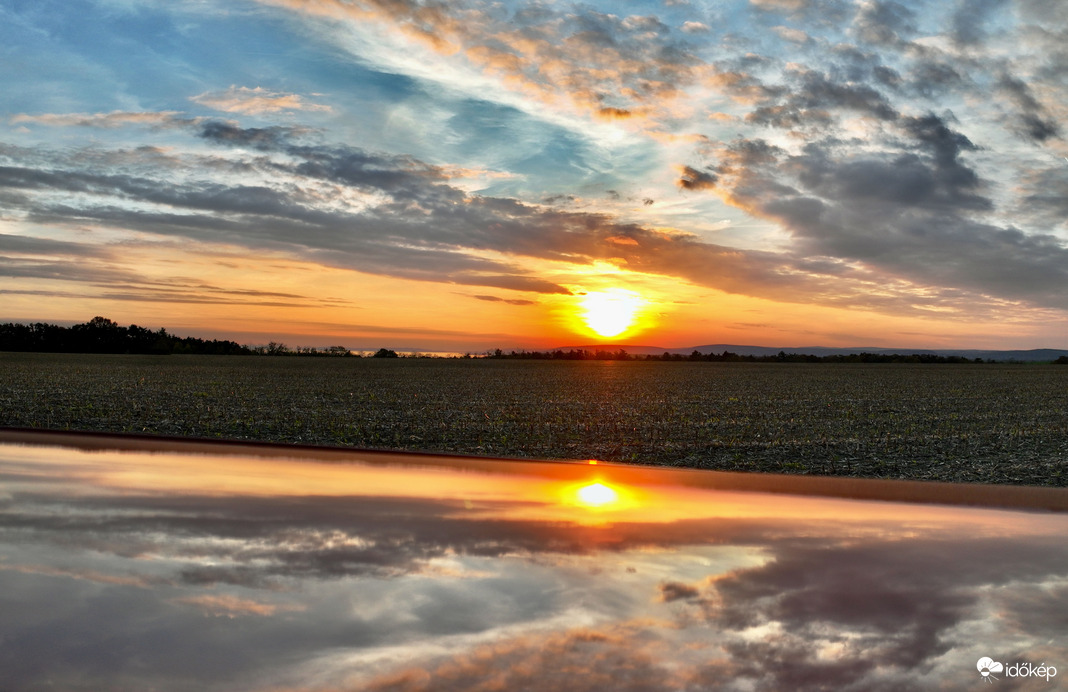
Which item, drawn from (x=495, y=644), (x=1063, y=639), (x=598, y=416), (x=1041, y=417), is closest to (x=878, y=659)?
(x=1063, y=639)

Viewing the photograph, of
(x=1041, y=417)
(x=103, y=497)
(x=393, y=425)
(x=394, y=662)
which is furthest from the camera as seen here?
(x=1041, y=417)

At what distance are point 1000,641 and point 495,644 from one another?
361 centimetres

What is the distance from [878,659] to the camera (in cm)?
501

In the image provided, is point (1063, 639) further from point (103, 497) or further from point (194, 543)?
point (103, 497)

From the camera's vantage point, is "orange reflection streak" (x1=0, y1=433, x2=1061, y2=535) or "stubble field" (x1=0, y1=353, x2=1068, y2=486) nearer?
"orange reflection streak" (x1=0, y1=433, x2=1061, y2=535)

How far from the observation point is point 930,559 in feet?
24.6

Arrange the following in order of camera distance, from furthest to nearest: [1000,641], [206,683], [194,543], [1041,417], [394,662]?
[1041,417]
[194,543]
[1000,641]
[394,662]
[206,683]

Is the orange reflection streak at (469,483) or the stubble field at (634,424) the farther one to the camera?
the stubble field at (634,424)

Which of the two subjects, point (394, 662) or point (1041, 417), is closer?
point (394, 662)

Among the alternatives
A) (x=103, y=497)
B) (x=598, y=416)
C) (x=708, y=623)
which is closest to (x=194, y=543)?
(x=103, y=497)

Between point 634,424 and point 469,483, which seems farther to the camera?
point 634,424

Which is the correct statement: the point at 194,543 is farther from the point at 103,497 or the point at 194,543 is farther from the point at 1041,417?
the point at 1041,417

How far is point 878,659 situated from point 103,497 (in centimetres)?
921

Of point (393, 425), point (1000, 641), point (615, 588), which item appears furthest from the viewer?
point (393, 425)
